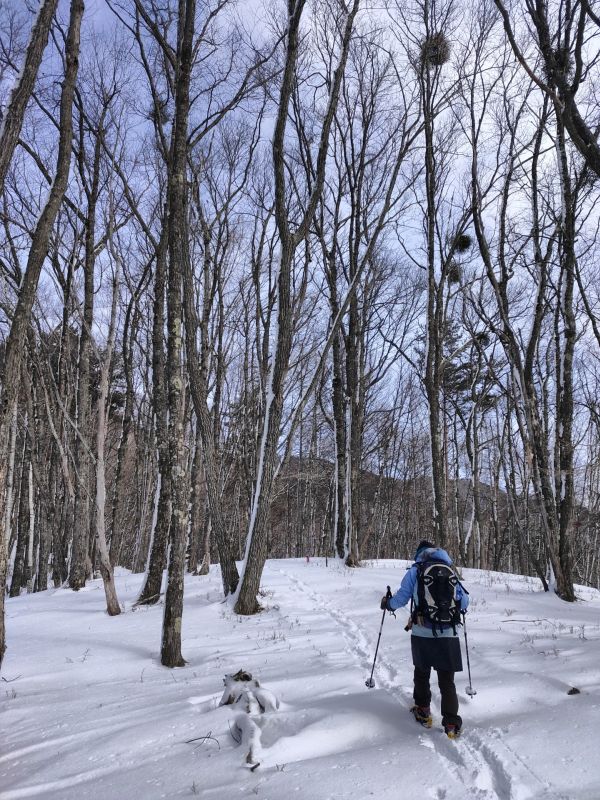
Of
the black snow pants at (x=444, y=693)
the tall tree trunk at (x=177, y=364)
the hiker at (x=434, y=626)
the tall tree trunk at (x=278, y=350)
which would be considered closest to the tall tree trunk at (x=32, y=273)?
the tall tree trunk at (x=177, y=364)

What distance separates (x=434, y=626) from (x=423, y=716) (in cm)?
67

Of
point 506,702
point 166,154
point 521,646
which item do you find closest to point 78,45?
point 166,154

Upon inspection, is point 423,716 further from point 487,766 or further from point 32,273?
point 32,273

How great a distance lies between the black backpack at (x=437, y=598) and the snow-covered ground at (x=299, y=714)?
2.53 ft

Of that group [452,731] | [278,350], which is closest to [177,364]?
[278,350]

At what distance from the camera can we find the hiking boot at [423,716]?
3.86 m

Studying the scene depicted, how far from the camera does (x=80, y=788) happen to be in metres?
3.10

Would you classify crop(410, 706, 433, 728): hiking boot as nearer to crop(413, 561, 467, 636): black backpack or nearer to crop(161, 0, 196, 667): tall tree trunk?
crop(413, 561, 467, 636): black backpack

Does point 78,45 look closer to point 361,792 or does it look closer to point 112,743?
point 112,743

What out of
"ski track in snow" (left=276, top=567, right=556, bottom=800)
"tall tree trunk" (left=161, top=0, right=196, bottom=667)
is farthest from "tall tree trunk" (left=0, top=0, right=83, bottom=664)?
"ski track in snow" (left=276, top=567, right=556, bottom=800)

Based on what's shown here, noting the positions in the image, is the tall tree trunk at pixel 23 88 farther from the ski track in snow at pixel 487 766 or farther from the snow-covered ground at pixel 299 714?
the ski track in snow at pixel 487 766

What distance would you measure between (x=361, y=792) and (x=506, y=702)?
1.93 m

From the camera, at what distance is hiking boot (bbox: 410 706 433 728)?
12.7 feet

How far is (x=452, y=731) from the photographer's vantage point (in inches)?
143
